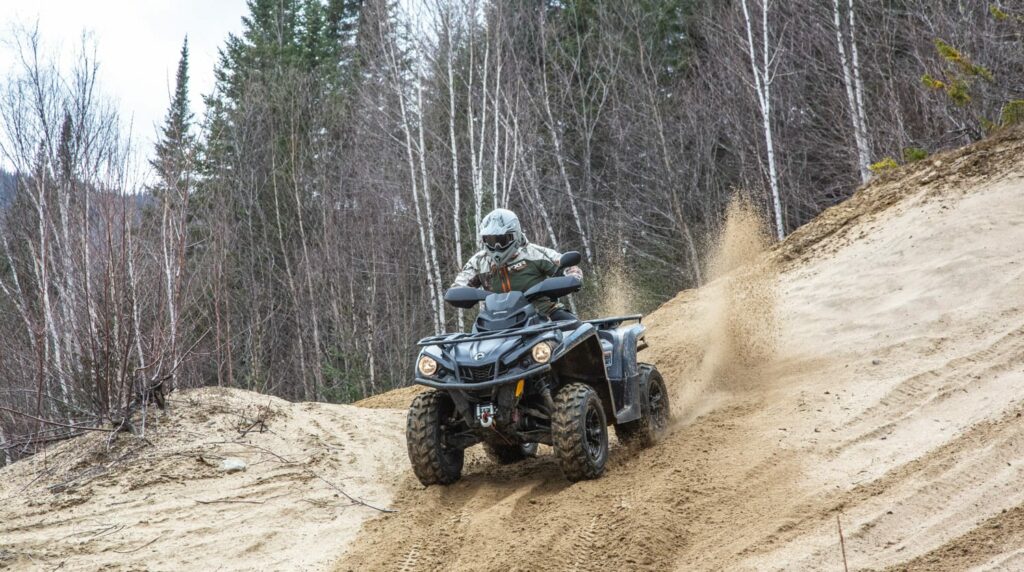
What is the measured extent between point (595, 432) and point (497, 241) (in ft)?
6.40

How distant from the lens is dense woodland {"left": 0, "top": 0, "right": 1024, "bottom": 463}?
19.1 m

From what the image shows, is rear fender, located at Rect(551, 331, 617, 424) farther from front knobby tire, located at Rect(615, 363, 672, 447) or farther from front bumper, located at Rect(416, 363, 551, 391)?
front bumper, located at Rect(416, 363, 551, 391)

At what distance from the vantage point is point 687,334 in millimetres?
12602

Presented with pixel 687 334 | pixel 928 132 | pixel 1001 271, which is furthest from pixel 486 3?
pixel 1001 271

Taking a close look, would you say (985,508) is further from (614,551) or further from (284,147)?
(284,147)

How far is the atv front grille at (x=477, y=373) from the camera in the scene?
23.0ft

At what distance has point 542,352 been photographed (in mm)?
7012

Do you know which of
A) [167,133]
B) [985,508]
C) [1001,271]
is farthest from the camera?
[167,133]

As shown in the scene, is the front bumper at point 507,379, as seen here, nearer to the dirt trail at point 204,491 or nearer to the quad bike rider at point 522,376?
the quad bike rider at point 522,376

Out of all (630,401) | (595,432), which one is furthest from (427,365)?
(630,401)

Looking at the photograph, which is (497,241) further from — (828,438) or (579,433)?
(828,438)

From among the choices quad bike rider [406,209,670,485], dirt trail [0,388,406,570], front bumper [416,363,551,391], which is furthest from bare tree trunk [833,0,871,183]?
front bumper [416,363,551,391]

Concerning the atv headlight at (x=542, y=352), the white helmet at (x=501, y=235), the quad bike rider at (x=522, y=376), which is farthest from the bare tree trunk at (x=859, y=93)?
the atv headlight at (x=542, y=352)

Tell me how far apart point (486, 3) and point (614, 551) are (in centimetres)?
1976
